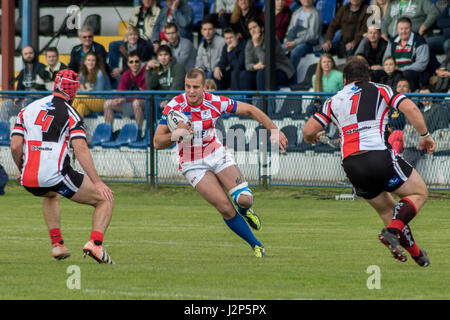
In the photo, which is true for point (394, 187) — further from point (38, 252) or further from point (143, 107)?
point (143, 107)

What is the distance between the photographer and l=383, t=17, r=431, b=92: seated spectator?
19203mm

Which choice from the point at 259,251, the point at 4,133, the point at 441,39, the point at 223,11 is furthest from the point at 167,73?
the point at 259,251

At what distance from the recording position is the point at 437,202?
17.9 meters

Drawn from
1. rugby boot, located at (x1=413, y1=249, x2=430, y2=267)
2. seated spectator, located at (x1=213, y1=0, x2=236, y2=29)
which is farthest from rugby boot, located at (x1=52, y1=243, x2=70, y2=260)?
seated spectator, located at (x1=213, y1=0, x2=236, y2=29)

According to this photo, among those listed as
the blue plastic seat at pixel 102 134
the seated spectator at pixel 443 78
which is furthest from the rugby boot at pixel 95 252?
the seated spectator at pixel 443 78

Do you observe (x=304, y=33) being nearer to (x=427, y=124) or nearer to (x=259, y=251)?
(x=427, y=124)

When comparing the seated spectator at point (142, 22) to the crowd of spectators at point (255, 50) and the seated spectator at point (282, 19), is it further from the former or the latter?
the seated spectator at point (282, 19)

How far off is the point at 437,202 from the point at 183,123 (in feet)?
25.6

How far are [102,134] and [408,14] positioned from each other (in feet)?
21.7

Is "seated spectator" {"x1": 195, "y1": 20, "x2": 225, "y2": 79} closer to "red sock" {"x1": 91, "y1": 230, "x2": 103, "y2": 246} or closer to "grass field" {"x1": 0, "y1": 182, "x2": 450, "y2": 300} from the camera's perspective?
"grass field" {"x1": 0, "y1": 182, "x2": 450, "y2": 300}

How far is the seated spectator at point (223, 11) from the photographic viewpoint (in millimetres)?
22844

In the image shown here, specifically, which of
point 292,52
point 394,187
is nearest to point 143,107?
point 292,52

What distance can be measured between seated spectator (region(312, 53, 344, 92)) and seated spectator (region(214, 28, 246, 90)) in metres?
2.33
